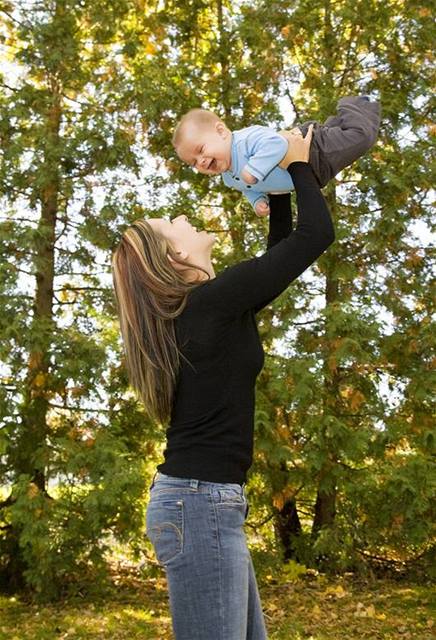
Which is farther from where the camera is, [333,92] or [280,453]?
[333,92]

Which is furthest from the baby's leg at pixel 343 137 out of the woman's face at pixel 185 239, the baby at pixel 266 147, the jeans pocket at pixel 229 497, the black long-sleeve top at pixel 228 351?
the jeans pocket at pixel 229 497

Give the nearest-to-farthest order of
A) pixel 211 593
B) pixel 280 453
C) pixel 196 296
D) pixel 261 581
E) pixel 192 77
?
pixel 211 593, pixel 196 296, pixel 280 453, pixel 261 581, pixel 192 77

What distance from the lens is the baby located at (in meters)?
2.29

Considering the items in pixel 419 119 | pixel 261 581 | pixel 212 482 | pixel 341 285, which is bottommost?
pixel 261 581

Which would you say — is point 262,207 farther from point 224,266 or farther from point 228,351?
point 224,266

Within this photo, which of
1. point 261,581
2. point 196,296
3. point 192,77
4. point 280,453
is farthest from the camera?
point 192,77

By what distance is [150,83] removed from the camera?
24.0ft

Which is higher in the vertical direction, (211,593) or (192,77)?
(192,77)

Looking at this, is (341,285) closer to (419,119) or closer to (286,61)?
(419,119)

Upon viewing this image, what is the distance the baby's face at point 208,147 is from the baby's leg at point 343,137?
1.25 feet

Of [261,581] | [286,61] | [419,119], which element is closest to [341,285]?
[419,119]

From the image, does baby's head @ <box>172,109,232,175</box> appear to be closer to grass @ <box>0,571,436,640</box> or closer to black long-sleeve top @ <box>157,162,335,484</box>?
black long-sleeve top @ <box>157,162,335,484</box>

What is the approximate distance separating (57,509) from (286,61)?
182 inches

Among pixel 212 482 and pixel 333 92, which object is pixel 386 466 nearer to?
pixel 333 92
